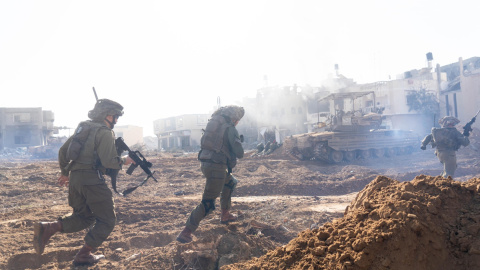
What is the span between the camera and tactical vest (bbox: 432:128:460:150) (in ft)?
24.6

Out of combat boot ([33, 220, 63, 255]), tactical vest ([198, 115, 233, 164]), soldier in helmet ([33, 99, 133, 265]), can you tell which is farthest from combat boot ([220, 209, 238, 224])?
combat boot ([33, 220, 63, 255])

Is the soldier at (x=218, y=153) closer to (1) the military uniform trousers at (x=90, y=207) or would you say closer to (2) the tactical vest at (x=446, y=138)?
(1) the military uniform trousers at (x=90, y=207)

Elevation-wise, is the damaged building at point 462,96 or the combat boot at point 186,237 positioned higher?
the damaged building at point 462,96

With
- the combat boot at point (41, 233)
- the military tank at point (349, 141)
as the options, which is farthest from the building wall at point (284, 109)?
the combat boot at point (41, 233)

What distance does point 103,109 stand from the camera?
3.98 metres

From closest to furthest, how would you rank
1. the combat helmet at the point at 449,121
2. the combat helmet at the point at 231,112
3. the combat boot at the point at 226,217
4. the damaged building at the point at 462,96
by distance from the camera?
1. the combat helmet at the point at 231,112
2. the combat boot at the point at 226,217
3. the combat helmet at the point at 449,121
4. the damaged building at the point at 462,96

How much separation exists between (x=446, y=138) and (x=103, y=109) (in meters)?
6.48

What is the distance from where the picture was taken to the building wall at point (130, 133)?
56.8 meters

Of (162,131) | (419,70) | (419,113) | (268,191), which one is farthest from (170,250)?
(162,131)

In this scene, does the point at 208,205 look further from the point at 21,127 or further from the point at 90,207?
the point at 21,127

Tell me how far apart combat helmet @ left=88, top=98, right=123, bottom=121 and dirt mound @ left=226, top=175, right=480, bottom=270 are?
7.31 ft

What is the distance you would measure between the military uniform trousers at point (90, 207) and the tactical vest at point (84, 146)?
12cm

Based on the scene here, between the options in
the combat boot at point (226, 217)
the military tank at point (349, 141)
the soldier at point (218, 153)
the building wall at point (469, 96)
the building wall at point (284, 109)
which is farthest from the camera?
the building wall at point (284, 109)

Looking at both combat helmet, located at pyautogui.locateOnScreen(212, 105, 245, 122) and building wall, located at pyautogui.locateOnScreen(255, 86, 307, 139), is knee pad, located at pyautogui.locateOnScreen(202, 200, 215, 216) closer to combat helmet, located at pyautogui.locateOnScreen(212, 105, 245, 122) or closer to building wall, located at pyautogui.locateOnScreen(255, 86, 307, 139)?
combat helmet, located at pyautogui.locateOnScreen(212, 105, 245, 122)
